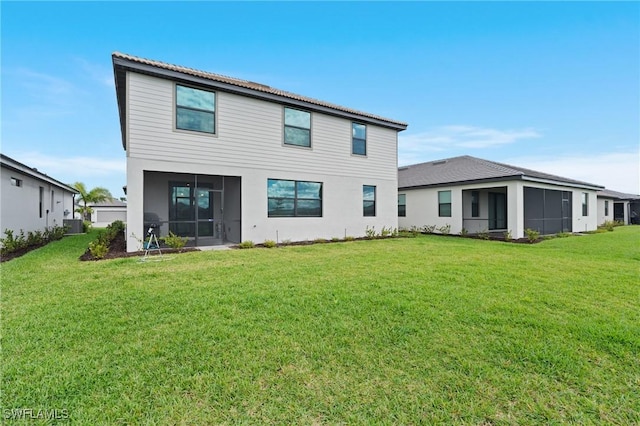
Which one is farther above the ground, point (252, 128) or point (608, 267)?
point (252, 128)

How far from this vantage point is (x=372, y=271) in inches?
246

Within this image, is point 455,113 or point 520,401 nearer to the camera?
point 520,401

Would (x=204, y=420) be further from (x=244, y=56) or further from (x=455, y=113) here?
(x=455, y=113)

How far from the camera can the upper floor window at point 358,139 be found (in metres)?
13.1

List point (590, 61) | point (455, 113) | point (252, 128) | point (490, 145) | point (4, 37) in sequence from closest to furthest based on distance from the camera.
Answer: point (4, 37)
point (252, 128)
point (590, 61)
point (455, 113)
point (490, 145)

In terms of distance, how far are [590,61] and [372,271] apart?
15.5m

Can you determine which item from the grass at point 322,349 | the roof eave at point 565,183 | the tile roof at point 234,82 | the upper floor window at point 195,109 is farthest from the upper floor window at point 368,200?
the grass at point 322,349

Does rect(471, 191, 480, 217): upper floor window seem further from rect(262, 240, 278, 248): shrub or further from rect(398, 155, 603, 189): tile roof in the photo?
rect(262, 240, 278, 248): shrub

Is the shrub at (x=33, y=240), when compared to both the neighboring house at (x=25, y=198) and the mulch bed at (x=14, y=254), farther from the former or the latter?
the neighboring house at (x=25, y=198)

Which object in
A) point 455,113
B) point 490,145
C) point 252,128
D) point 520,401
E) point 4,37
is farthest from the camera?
point 490,145

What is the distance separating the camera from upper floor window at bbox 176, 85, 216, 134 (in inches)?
364

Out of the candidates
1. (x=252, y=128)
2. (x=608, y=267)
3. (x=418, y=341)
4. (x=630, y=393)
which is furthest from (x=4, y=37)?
(x=608, y=267)

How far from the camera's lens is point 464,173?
1703cm

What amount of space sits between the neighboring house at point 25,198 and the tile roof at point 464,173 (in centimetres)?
1899
